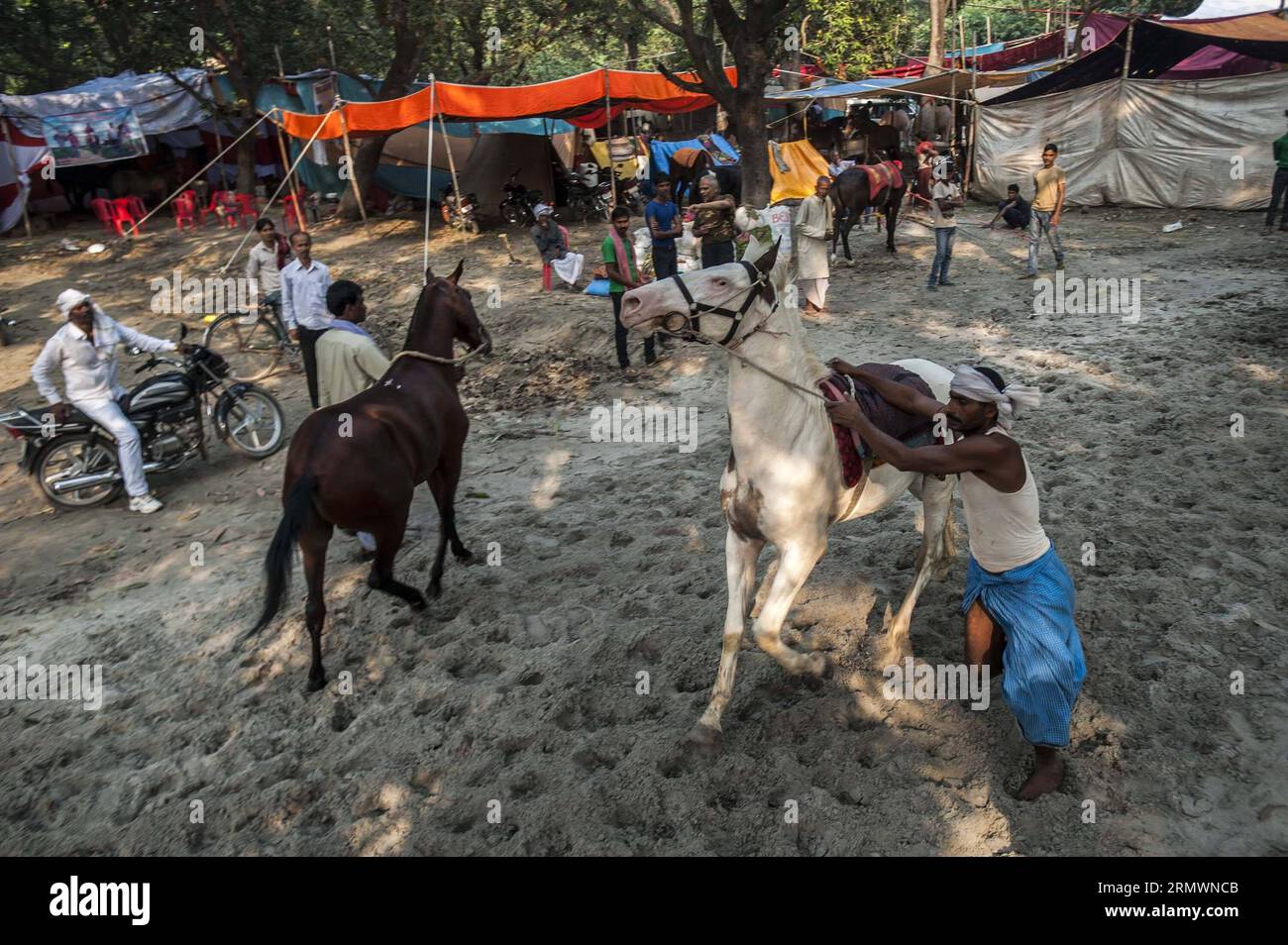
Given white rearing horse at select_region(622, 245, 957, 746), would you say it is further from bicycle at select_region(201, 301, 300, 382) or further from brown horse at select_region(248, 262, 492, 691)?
bicycle at select_region(201, 301, 300, 382)

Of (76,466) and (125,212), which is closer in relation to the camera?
(76,466)

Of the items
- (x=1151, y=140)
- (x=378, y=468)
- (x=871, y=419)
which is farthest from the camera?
(x=1151, y=140)

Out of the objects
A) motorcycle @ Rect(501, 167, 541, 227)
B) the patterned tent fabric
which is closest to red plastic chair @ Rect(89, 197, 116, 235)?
the patterned tent fabric

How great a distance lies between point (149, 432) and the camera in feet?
22.9

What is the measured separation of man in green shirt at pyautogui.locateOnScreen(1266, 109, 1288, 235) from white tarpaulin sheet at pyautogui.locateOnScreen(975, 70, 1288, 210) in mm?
1655

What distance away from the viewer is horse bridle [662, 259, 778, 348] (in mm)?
3080

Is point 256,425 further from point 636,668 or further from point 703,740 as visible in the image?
point 703,740

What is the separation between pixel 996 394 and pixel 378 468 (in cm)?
306

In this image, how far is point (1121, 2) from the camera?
35.4m

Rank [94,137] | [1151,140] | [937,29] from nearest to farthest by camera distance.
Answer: [1151,140] < [94,137] < [937,29]

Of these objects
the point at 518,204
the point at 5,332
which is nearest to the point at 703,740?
the point at 5,332

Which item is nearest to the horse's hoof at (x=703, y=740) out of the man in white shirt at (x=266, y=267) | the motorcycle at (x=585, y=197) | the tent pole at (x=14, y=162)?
the man in white shirt at (x=266, y=267)

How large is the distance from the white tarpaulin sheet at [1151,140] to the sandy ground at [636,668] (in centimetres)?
818

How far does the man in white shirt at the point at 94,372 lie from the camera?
6.22 m
